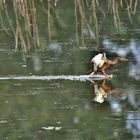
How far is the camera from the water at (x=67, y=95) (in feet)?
9.37

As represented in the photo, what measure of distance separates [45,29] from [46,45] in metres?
0.69

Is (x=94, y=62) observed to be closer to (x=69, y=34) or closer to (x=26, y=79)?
(x=26, y=79)

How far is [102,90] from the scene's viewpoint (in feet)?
11.7

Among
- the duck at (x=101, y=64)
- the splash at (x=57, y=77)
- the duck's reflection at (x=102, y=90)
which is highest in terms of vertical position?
the duck at (x=101, y=64)

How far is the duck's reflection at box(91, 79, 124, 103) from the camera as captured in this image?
341 centimetres

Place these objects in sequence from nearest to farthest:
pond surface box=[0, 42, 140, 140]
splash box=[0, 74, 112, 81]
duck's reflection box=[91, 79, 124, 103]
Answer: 1. pond surface box=[0, 42, 140, 140]
2. duck's reflection box=[91, 79, 124, 103]
3. splash box=[0, 74, 112, 81]

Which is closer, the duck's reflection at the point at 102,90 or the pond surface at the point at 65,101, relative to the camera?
the pond surface at the point at 65,101

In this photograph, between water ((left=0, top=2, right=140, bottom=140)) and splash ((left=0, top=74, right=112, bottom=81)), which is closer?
water ((left=0, top=2, right=140, bottom=140))

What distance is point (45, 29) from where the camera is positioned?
532cm

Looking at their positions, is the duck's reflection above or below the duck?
below

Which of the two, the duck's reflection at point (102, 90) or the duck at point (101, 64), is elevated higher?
the duck at point (101, 64)

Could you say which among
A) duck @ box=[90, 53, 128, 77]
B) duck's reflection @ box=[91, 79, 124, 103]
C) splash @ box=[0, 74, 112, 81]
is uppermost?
duck @ box=[90, 53, 128, 77]

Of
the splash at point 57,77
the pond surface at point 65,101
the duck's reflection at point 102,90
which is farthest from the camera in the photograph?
the splash at point 57,77

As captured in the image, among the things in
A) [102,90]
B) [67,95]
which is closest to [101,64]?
[102,90]
